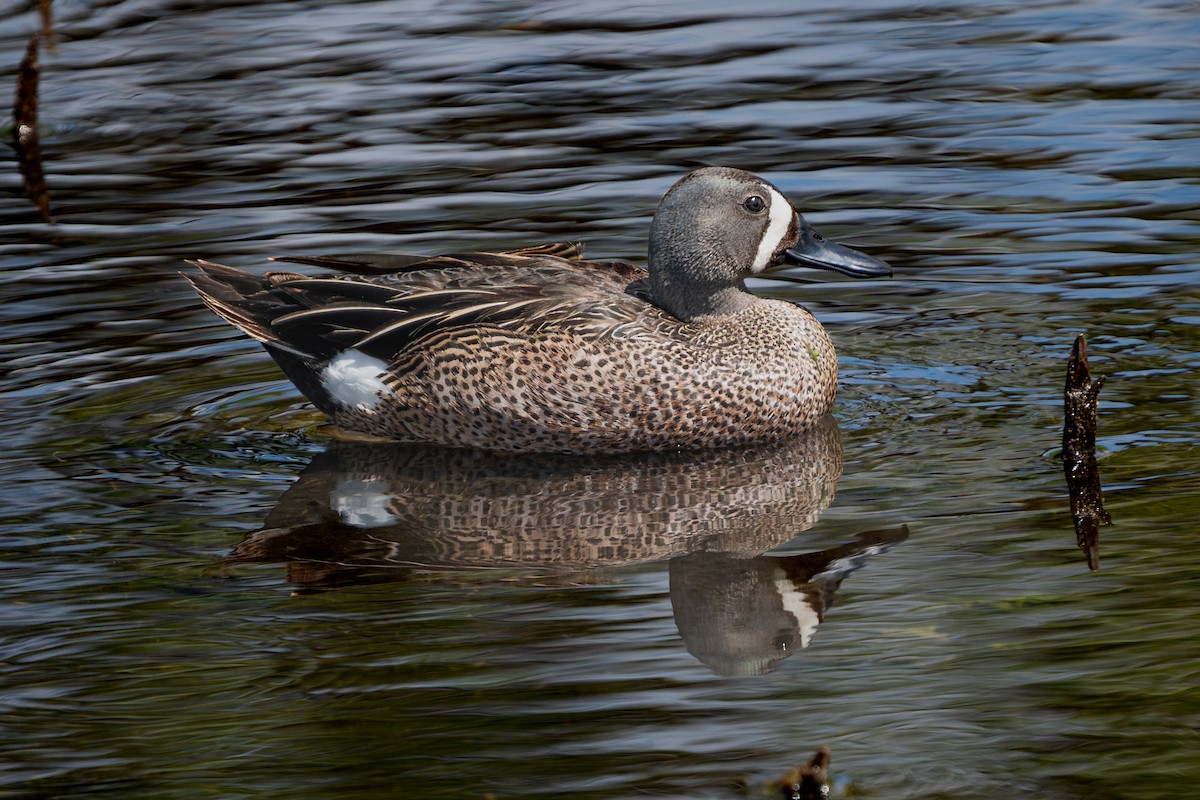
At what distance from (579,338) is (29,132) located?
6893 millimetres

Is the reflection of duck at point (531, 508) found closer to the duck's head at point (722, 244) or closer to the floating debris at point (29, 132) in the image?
the duck's head at point (722, 244)

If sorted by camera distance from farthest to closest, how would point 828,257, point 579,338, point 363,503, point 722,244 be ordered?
point 828,257 < point 722,244 < point 579,338 < point 363,503

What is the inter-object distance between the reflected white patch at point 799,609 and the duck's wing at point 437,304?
7.07ft

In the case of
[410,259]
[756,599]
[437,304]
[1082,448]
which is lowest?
[756,599]

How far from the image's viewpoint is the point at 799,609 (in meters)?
5.96

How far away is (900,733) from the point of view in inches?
194

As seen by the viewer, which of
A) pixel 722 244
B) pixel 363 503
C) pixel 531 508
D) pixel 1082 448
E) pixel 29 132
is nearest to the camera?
pixel 1082 448

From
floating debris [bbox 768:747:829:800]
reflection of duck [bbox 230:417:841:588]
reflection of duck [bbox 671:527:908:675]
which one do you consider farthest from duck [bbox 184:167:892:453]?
floating debris [bbox 768:747:829:800]

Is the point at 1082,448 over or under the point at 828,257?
under

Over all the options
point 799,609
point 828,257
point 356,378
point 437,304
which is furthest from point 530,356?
point 799,609

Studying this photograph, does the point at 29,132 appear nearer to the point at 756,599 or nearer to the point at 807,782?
the point at 756,599

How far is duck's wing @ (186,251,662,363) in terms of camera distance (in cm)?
824

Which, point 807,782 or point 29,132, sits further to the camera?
point 29,132

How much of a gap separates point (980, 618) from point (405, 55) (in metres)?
10.2
